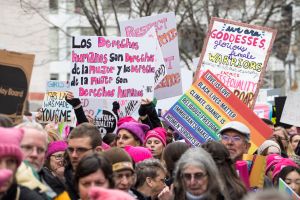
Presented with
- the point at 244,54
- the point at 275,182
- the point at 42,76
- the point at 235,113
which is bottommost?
the point at 275,182

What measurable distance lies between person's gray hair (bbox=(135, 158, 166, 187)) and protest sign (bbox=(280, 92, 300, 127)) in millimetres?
4321

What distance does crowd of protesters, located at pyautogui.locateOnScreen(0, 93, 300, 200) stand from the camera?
16.1ft

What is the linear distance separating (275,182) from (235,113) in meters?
1.58

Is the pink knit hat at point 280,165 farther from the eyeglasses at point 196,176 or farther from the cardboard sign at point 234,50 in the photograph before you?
the cardboard sign at point 234,50

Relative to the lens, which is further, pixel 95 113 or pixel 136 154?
pixel 95 113

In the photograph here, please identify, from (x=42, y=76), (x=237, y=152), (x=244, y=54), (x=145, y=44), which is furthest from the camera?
(x=42, y=76)

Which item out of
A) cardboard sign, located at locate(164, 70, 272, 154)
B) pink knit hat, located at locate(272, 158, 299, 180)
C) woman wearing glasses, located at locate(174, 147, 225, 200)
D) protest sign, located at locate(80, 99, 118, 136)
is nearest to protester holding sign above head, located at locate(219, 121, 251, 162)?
pink knit hat, located at locate(272, 158, 299, 180)

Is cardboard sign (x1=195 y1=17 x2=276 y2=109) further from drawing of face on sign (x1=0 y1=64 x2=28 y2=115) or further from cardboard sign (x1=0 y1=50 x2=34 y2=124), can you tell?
drawing of face on sign (x1=0 y1=64 x2=28 y2=115)

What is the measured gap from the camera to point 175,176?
21.8ft

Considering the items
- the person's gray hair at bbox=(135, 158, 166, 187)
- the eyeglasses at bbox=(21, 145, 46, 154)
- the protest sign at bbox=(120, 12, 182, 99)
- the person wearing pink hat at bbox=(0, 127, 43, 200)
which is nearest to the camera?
the person wearing pink hat at bbox=(0, 127, 43, 200)

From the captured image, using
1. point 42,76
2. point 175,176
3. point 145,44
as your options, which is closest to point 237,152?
point 175,176

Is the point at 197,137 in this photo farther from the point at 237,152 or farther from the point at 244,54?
the point at 244,54

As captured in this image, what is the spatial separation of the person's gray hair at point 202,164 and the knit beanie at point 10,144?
1.86 m

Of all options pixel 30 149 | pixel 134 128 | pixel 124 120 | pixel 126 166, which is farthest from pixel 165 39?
pixel 30 149
